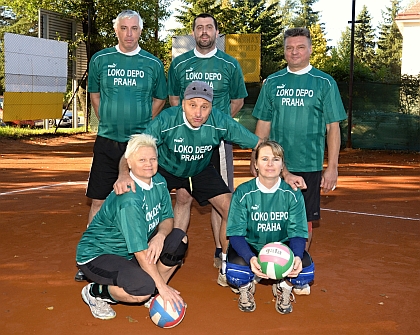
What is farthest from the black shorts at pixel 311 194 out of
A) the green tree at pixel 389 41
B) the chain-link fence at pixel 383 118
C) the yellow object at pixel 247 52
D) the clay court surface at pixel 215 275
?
the green tree at pixel 389 41

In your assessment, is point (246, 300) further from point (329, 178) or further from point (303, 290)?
point (329, 178)

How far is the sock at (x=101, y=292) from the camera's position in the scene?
14.7 ft

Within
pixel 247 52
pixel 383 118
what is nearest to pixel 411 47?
pixel 247 52

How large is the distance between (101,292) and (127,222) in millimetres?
648

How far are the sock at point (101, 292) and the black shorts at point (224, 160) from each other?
65.8 inches

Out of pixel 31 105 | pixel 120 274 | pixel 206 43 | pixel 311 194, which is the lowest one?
pixel 120 274

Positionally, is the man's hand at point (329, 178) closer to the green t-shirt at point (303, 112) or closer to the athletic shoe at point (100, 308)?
the green t-shirt at point (303, 112)

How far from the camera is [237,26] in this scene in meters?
50.6

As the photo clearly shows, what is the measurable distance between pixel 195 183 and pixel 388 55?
76440 mm

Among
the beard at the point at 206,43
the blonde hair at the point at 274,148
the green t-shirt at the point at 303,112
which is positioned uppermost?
the beard at the point at 206,43

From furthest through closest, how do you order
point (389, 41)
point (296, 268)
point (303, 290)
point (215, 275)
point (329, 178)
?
point (389, 41) → point (215, 275) → point (329, 178) → point (303, 290) → point (296, 268)

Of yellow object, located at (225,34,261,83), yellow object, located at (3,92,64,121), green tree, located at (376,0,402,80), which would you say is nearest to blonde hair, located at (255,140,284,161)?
yellow object, located at (3,92,64,121)

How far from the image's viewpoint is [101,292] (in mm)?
4477

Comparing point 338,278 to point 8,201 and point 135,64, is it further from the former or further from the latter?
point 8,201
